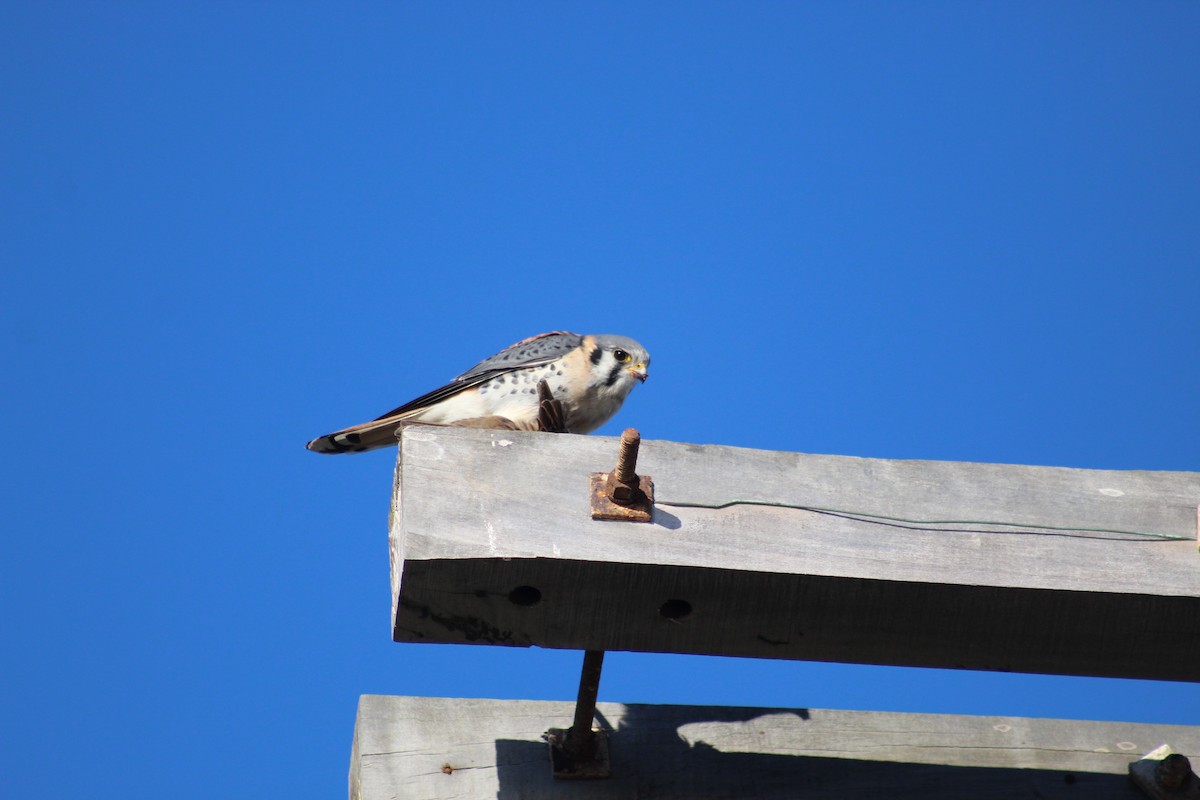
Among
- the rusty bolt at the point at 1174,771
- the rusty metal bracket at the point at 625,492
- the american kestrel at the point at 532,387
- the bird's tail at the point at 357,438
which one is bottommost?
the rusty bolt at the point at 1174,771

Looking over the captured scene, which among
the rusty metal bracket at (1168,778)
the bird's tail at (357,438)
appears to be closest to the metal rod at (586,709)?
the rusty metal bracket at (1168,778)

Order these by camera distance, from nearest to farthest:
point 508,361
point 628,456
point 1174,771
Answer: point 628,456
point 1174,771
point 508,361

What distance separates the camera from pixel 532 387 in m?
3.93

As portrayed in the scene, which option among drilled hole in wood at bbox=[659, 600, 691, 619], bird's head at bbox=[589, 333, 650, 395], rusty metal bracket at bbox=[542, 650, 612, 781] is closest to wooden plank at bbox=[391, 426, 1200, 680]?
drilled hole in wood at bbox=[659, 600, 691, 619]

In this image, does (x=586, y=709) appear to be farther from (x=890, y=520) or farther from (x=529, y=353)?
(x=529, y=353)

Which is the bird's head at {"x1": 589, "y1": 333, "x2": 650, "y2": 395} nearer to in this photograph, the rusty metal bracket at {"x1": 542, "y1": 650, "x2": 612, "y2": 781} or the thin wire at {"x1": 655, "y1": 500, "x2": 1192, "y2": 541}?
the rusty metal bracket at {"x1": 542, "y1": 650, "x2": 612, "y2": 781}

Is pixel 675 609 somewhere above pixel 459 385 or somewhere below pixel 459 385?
below

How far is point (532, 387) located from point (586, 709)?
214 centimetres

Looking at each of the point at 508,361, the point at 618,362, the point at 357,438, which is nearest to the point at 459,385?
the point at 508,361

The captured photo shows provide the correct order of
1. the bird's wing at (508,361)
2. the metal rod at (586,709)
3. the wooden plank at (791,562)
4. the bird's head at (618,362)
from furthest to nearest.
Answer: the bird's head at (618,362) < the bird's wing at (508,361) < the metal rod at (586,709) < the wooden plank at (791,562)

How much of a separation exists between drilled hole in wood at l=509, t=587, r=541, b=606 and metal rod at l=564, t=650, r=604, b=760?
7.1 inches

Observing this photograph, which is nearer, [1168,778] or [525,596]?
[525,596]

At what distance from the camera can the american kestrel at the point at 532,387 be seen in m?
3.76

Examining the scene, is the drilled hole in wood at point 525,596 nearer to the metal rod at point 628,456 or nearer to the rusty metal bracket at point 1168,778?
the metal rod at point 628,456
